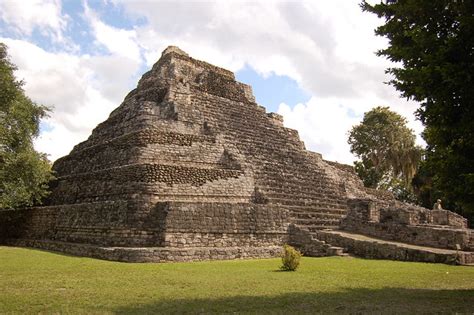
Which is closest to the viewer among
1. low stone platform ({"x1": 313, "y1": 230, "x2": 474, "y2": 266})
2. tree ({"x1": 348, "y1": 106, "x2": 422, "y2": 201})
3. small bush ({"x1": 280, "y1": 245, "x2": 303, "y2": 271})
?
small bush ({"x1": 280, "y1": 245, "x2": 303, "y2": 271})

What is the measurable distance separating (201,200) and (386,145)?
29325 millimetres

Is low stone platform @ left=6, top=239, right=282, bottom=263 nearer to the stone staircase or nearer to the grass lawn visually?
the grass lawn

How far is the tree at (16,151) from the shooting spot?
723 inches

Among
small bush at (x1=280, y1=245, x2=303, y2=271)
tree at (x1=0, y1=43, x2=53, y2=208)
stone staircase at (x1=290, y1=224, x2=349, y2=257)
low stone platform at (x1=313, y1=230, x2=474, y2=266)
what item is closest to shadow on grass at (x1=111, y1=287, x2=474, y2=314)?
small bush at (x1=280, y1=245, x2=303, y2=271)

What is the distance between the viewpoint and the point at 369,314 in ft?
22.5

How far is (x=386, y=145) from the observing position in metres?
41.2

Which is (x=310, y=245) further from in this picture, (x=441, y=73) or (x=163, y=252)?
(x=441, y=73)

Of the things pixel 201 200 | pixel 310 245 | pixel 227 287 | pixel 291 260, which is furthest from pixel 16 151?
pixel 227 287

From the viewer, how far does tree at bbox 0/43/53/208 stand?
18375 millimetres

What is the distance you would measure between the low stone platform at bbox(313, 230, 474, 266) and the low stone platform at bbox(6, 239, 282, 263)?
2459 mm

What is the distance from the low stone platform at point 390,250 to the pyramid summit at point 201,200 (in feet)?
0.13

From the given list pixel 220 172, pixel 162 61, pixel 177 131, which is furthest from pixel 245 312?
pixel 162 61

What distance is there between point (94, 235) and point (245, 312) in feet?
32.4

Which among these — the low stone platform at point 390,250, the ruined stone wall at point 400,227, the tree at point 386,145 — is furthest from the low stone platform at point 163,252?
the tree at point 386,145
